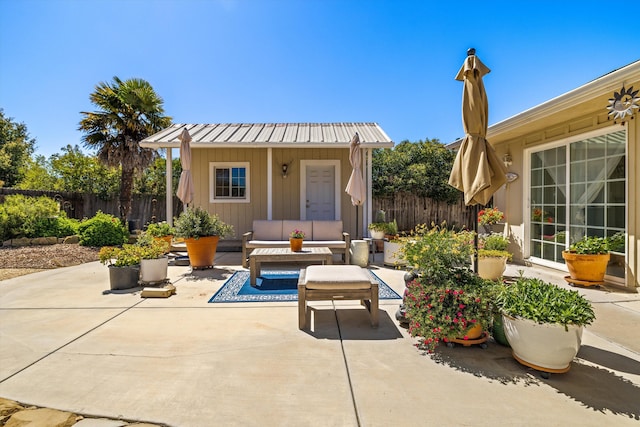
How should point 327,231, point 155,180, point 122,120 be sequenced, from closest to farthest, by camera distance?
point 327,231
point 122,120
point 155,180

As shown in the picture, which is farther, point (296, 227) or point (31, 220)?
point (31, 220)

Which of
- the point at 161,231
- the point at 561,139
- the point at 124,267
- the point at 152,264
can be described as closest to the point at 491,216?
the point at 561,139

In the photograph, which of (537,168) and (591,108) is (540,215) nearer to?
(537,168)

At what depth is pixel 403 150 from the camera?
Answer: 13.3 metres

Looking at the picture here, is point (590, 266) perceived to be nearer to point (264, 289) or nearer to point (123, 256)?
point (264, 289)

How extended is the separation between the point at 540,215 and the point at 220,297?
595 cm

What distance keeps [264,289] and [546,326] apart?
3313 millimetres

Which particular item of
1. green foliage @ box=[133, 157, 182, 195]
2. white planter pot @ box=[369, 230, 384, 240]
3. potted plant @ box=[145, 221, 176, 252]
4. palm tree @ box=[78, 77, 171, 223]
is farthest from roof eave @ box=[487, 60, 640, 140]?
green foliage @ box=[133, 157, 182, 195]

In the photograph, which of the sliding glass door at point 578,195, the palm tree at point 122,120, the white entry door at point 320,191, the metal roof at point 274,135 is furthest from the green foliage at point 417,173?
the palm tree at point 122,120

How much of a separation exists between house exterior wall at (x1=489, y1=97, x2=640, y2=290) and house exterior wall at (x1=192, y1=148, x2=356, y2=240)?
3695 mm

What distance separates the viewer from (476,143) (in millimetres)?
2855

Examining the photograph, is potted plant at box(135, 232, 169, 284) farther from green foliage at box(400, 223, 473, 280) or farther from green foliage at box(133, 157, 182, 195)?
green foliage at box(133, 157, 182, 195)

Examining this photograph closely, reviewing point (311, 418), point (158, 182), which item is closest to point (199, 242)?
point (311, 418)

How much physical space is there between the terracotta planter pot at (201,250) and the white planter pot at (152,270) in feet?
3.39
